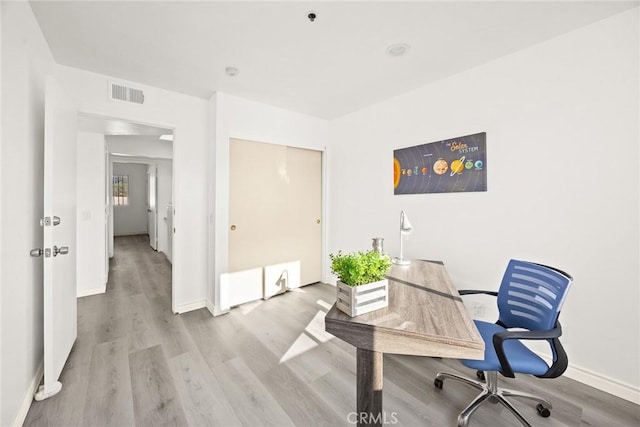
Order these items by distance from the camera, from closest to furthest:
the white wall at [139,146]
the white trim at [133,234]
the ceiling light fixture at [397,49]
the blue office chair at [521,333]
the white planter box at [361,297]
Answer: the white planter box at [361,297] → the blue office chair at [521,333] → the ceiling light fixture at [397,49] → the white wall at [139,146] → the white trim at [133,234]

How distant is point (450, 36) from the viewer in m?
1.99

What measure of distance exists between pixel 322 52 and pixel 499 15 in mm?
1254

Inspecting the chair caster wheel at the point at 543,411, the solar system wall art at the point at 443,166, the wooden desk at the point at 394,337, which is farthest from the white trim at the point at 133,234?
the chair caster wheel at the point at 543,411

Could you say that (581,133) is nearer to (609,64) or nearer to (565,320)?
(609,64)

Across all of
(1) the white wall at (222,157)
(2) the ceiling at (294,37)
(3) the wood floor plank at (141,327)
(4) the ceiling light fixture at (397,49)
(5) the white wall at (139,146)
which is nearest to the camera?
(2) the ceiling at (294,37)

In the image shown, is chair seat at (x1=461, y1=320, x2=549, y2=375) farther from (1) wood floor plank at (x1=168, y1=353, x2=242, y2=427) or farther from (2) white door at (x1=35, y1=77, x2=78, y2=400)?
(2) white door at (x1=35, y1=77, x2=78, y2=400)

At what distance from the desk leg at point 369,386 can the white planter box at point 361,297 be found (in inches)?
6.8

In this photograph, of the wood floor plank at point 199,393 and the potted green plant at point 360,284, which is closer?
the potted green plant at point 360,284

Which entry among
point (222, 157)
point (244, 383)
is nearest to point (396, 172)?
point (222, 157)

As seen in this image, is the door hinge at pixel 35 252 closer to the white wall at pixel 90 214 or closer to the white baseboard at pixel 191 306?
the white baseboard at pixel 191 306

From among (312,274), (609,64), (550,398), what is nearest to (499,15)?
(609,64)

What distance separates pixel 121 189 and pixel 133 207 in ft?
2.18

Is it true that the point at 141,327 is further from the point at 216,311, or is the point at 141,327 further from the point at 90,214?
the point at 90,214

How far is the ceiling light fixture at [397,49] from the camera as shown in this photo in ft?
6.95
